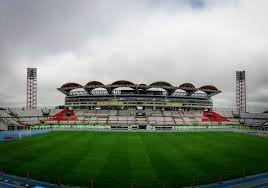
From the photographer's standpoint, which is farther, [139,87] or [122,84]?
[139,87]

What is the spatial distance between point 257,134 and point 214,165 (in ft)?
156

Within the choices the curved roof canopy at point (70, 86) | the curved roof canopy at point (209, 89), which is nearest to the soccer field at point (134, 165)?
the curved roof canopy at point (70, 86)

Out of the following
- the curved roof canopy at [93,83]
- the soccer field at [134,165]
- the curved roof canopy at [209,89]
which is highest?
the curved roof canopy at [93,83]

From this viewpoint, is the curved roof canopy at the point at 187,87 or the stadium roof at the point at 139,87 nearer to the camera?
the stadium roof at the point at 139,87

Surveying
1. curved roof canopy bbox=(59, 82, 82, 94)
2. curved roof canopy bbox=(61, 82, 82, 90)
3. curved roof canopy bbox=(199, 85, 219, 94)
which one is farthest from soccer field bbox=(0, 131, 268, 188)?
curved roof canopy bbox=(199, 85, 219, 94)

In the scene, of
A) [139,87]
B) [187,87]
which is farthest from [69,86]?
[187,87]

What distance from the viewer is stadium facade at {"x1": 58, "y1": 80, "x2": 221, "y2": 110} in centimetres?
10862

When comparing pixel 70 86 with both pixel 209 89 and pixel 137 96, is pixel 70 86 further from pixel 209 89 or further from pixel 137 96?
pixel 209 89

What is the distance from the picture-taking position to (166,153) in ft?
130

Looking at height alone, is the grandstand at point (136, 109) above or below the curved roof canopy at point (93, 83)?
below

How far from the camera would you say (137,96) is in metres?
111

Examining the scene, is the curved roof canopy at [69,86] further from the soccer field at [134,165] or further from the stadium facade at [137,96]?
the soccer field at [134,165]

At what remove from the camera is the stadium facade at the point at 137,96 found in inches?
4277

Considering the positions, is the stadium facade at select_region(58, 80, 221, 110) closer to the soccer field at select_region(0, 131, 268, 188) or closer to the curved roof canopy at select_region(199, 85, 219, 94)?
the curved roof canopy at select_region(199, 85, 219, 94)
